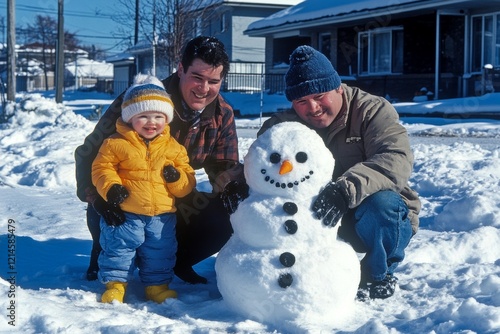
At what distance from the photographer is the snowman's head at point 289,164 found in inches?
107

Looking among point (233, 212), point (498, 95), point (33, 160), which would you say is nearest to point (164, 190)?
point (233, 212)

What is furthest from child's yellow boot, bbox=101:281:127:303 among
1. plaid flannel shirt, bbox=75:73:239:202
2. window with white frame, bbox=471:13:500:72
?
window with white frame, bbox=471:13:500:72

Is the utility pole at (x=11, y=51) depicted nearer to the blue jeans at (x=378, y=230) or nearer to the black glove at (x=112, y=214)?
the black glove at (x=112, y=214)

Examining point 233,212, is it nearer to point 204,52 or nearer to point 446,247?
point 204,52

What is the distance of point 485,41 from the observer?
1739 centimetres

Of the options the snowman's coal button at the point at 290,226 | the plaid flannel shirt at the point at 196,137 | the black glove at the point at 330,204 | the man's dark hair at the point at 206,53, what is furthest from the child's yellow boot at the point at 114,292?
the man's dark hair at the point at 206,53

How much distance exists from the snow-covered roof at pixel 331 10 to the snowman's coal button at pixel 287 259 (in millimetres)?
14853

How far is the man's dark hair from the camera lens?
136 inches

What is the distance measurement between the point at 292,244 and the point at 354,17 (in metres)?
16.9

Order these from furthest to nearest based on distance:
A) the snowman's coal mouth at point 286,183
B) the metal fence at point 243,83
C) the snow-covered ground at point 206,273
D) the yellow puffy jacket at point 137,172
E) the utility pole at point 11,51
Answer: the metal fence at point 243,83 < the utility pole at point 11,51 < the yellow puffy jacket at point 137,172 < the snowman's coal mouth at point 286,183 < the snow-covered ground at point 206,273

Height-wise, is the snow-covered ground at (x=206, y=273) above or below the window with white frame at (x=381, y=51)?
below

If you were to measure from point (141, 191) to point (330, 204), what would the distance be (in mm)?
916

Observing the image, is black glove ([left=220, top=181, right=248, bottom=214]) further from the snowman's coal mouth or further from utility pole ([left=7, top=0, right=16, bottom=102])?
utility pole ([left=7, top=0, right=16, bottom=102])

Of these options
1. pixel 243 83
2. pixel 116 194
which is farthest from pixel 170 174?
pixel 243 83
